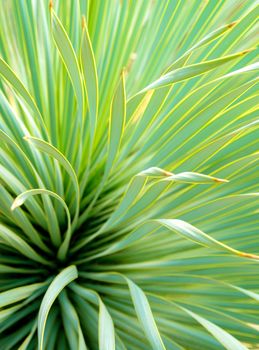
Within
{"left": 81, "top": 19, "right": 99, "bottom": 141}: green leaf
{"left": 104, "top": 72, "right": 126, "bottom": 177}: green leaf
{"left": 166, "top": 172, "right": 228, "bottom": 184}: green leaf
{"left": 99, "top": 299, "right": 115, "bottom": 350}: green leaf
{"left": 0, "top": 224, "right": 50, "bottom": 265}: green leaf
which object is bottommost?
{"left": 99, "top": 299, "right": 115, "bottom": 350}: green leaf

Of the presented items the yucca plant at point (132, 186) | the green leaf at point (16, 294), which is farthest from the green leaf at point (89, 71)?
the green leaf at point (16, 294)

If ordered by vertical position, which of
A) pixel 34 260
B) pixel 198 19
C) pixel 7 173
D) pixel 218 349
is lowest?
pixel 218 349

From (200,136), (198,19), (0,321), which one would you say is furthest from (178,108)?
(0,321)

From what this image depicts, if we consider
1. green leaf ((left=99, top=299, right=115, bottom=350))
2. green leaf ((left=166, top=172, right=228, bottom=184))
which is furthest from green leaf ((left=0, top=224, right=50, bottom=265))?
green leaf ((left=166, top=172, right=228, bottom=184))

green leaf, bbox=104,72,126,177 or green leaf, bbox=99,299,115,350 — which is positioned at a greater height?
green leaf, bbox=104,72,126,177

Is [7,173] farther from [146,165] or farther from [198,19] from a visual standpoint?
[198,19]

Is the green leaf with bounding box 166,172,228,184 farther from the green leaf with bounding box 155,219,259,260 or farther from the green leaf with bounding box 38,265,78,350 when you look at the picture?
the green leaf with bounding box 38,265,78,350

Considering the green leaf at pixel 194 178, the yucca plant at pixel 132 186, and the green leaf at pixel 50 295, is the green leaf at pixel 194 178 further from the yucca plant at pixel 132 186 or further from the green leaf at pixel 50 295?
the green leaf at pixel 50 295

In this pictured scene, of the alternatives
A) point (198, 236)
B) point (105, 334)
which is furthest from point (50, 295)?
point (198, 236)
